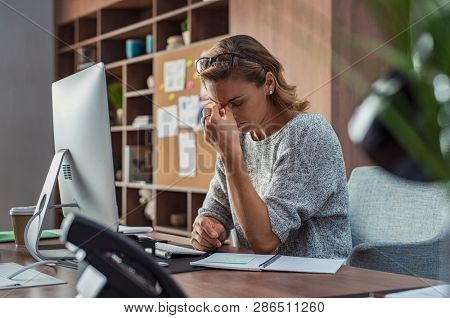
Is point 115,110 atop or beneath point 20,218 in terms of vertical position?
atop

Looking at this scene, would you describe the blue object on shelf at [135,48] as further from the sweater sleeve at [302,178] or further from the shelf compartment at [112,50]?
the sweater sleeve at [302,178]

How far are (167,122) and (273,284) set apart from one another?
2.99 meters

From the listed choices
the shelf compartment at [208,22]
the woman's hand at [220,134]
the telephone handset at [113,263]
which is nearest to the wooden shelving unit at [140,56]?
the shelf compartment at [208,22]

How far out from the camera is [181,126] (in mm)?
3777

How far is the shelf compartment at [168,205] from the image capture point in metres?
Result: 4.11

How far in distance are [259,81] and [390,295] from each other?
2.92 ft

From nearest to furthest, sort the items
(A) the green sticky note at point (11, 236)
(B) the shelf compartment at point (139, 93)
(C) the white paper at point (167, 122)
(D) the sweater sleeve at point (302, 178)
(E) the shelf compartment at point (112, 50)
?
(D) the sweater sleeve at point (302, 178) < (A) the green sticky note at point (11, 236) < (C) the white paper at point (167, 122) < (B) the shelf compartment at point (139, 93) < (E) the shelf compartment at point (112, 50)

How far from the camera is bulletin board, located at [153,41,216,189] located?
3564mm

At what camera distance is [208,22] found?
12.4 ft

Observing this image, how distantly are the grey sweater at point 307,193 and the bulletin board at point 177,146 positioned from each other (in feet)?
6.24

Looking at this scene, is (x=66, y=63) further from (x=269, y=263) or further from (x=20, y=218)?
(x=269, y=263)

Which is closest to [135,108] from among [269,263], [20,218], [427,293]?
[20,218]

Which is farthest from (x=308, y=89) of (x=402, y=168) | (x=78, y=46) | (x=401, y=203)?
(x=78, y=46)

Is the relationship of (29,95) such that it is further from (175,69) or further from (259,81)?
(259,81)
